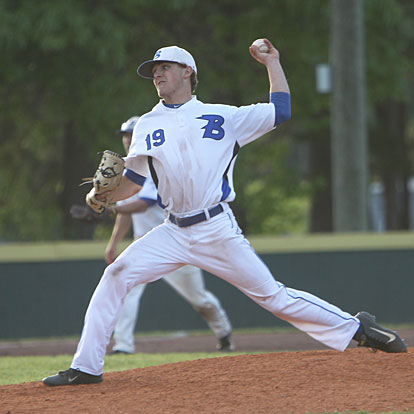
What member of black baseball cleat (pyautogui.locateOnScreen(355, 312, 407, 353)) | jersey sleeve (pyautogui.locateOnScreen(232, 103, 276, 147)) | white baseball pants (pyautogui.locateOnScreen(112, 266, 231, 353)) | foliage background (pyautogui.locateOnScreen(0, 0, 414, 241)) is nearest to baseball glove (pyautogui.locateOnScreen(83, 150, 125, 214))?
jersey sleeve (pyautogui.locateOnScreen(232, 103, 276, 147))

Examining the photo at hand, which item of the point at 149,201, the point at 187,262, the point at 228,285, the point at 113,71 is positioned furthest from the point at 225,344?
the point at 113,71

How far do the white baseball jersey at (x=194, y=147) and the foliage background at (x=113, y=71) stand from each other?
10.1 meters

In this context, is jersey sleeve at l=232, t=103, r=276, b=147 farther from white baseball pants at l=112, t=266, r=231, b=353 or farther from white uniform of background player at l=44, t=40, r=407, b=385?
white baseball pants at l=112, t=266, r=231, b=353

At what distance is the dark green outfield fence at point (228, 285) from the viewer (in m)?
11.8

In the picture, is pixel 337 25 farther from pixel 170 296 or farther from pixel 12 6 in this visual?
pixel 12 6

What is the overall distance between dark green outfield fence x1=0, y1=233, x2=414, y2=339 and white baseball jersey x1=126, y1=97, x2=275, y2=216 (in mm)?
5902

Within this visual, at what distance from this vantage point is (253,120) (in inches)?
236

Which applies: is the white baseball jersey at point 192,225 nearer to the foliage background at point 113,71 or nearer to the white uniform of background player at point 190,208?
the white uniform of background player at point 190,208

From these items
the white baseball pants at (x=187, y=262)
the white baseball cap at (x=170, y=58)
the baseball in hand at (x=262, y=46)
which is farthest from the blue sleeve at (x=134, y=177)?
the baseball in hand at (x=262, y=46)

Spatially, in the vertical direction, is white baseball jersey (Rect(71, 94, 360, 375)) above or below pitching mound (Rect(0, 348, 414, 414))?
above

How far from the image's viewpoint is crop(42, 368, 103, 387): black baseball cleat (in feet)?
19.4

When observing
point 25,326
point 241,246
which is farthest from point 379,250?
point 241,246

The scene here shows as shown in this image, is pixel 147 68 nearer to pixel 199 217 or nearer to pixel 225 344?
pixel 199 217

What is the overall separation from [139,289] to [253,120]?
11.9 feet
